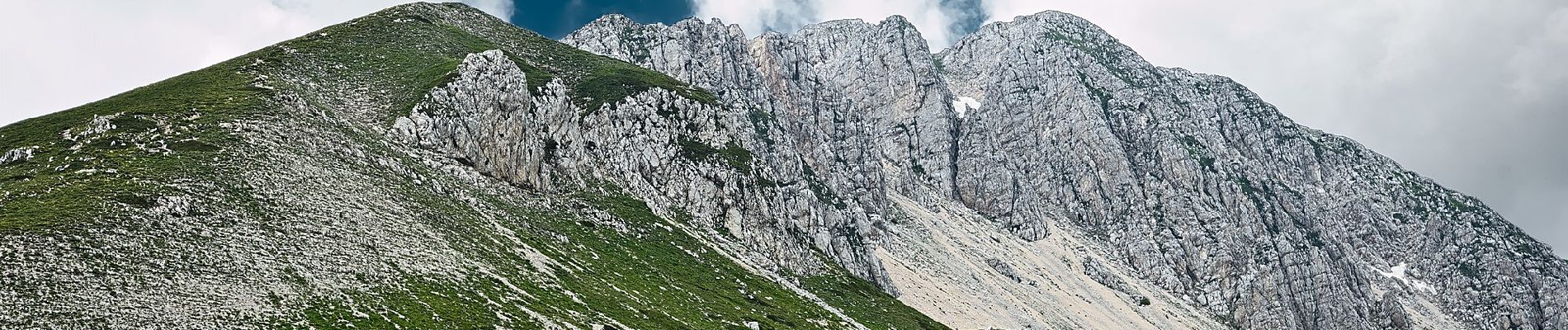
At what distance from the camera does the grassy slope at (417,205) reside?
1991 inches

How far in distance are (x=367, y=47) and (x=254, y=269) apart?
2372 inches

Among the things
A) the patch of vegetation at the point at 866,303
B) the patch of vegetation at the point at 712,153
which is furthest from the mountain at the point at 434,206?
the patch of vegetation at the point at 866,303

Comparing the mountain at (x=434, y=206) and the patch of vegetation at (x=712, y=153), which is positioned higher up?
the patch of vegetation at (x=712, y=153)

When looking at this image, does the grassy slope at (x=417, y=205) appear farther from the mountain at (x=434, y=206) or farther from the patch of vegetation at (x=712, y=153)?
the patch of vegetation at (x=712, y=153)

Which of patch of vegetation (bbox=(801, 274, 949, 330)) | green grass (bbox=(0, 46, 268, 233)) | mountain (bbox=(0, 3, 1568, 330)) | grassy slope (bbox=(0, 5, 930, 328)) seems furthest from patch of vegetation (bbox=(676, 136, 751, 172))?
green grass (bbox=(0, 46, 268, 233))

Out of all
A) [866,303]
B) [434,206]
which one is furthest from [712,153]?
[434,206]

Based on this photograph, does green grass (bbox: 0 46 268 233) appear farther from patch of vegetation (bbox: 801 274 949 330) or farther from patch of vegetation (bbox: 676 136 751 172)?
patch of vegetation (bbox: 801 274 949 330)

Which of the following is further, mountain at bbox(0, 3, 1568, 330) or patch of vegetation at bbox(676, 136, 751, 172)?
patch of vegetation at bbox(676, 136, 751, 172)

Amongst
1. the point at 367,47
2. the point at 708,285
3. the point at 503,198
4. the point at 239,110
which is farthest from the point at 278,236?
the point at 367,47

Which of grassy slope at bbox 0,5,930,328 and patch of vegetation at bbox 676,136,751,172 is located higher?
patch of vegetation at bbox 676,136,751,172

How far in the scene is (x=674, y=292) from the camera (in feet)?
252

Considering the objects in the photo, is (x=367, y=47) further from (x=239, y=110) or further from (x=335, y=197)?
(x=335, y=197)

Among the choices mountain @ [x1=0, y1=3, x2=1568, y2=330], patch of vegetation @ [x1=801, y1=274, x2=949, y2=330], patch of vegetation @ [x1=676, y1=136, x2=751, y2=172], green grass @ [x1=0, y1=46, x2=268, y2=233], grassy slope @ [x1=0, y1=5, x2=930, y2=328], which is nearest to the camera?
mountain @ [x1=0, y1=3, x2=1568, y2=330]

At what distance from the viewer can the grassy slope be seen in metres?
50.6
